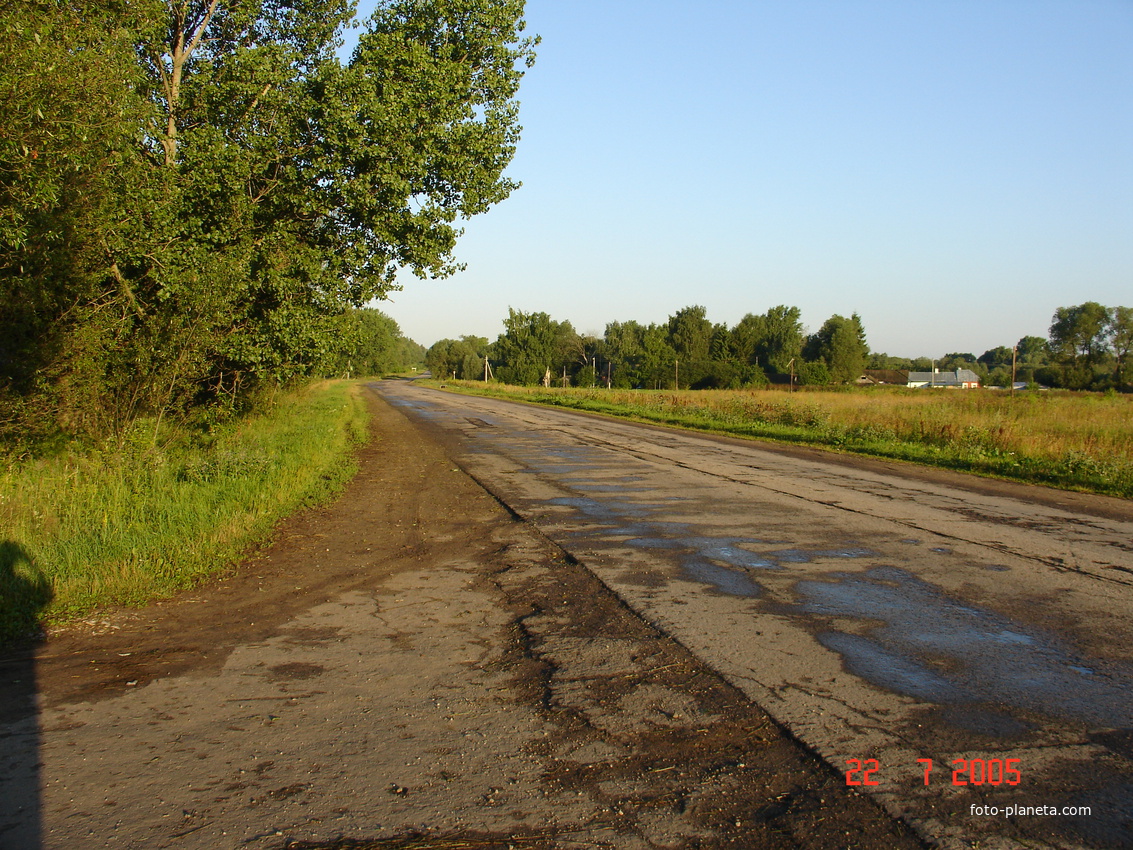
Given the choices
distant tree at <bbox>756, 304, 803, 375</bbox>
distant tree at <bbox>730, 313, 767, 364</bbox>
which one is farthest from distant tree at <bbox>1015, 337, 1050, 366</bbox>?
distant tree at <bbox>730, 313, 767, 364</bbox>

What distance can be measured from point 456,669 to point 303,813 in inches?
67.8

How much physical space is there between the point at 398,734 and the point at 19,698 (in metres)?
2.40

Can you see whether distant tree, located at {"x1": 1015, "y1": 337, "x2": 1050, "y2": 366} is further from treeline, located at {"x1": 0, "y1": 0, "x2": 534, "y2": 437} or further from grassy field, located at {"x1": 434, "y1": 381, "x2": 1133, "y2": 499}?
treeline, located at {"x1": 0, "y1": 0, "x2": 534, "y2": 437}

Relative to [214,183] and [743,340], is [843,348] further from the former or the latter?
[214,183]

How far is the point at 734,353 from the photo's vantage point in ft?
325

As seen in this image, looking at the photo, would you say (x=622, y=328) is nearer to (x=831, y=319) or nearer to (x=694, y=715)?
(x=831, y=319)

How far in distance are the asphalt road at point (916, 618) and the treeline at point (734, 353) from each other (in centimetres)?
5911

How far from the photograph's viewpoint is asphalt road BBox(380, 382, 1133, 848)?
11.5 ft

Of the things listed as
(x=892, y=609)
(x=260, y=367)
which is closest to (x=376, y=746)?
(x=892, y=609)

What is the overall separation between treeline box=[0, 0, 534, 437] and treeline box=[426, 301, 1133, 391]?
55.0 metres

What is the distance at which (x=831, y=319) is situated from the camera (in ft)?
334

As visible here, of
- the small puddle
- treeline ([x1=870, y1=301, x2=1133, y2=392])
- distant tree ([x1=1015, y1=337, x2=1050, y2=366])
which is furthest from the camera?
distant tree ([x1=1015, y1=337, x2=1050, y2=366])

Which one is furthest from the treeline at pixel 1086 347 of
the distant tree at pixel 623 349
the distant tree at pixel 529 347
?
the distant tree at pixel 529 347
